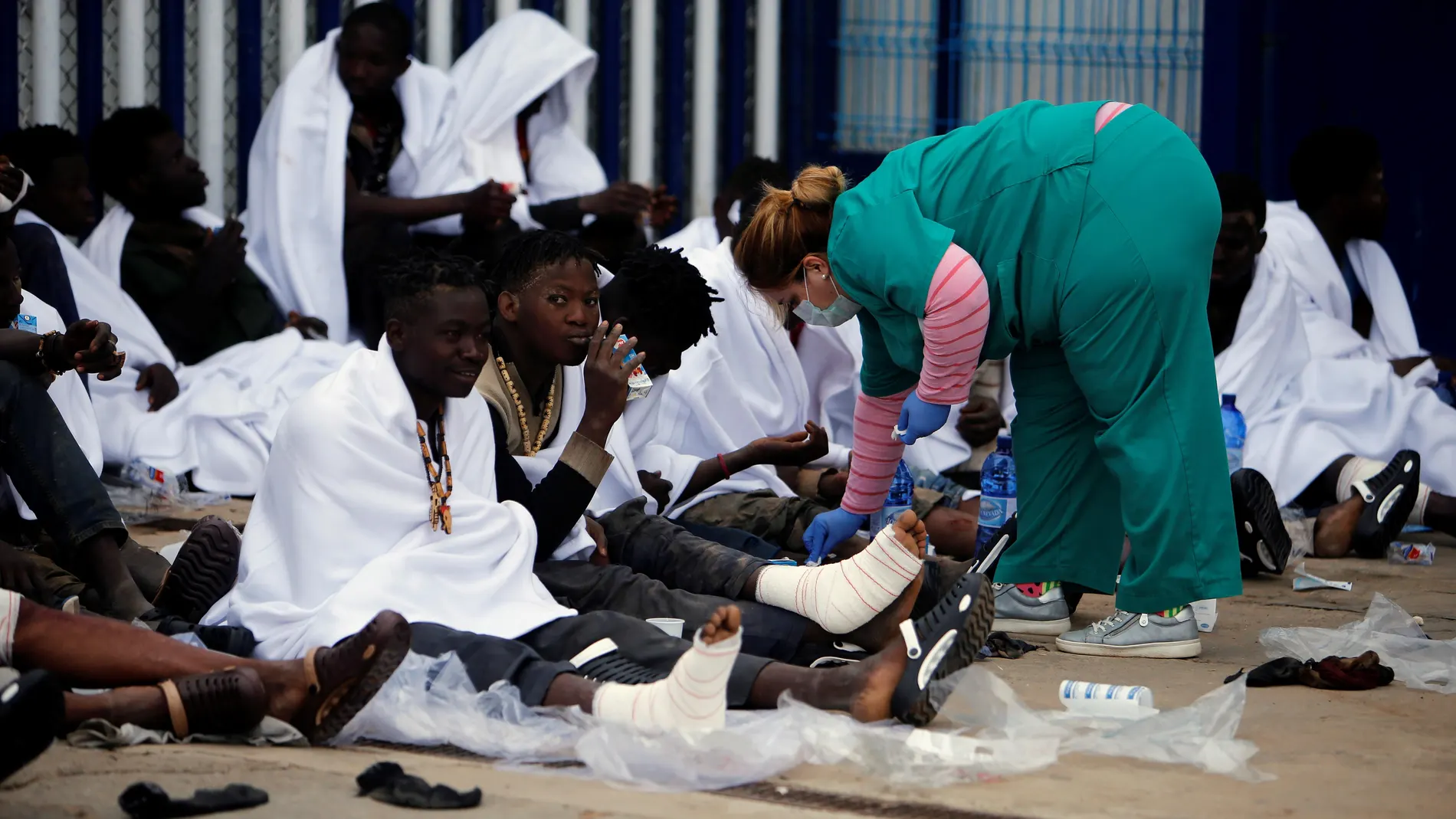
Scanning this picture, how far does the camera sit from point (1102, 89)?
941 centimetres

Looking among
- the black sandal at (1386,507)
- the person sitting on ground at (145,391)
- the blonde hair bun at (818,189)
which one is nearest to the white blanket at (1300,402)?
the black sandal at (1386,507)

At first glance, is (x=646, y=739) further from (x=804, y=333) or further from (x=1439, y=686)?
(x=804, y=333)

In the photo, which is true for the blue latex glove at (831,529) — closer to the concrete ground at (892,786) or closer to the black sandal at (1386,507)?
the concrete ground at (892,786)

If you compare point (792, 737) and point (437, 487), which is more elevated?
point (437, 487)

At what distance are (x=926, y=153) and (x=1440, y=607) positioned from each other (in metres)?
2.13

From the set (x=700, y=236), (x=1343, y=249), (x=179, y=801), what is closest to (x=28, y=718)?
(x=179, y=801)

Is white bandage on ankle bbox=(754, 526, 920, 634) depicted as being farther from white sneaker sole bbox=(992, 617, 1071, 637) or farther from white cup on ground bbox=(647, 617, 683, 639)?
white sneaker sole bbox=(992, 617, 1071, 637)

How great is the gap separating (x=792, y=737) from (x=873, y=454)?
1.41 meters

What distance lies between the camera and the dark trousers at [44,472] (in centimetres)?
412

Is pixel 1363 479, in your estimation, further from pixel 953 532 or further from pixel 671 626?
pixel 671 626

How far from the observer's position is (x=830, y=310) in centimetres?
408

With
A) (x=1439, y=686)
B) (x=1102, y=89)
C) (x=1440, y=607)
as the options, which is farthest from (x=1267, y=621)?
(x=1102, y=89)

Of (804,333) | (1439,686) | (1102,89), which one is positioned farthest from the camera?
(1102,89)

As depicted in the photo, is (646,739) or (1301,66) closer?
(646,739)
